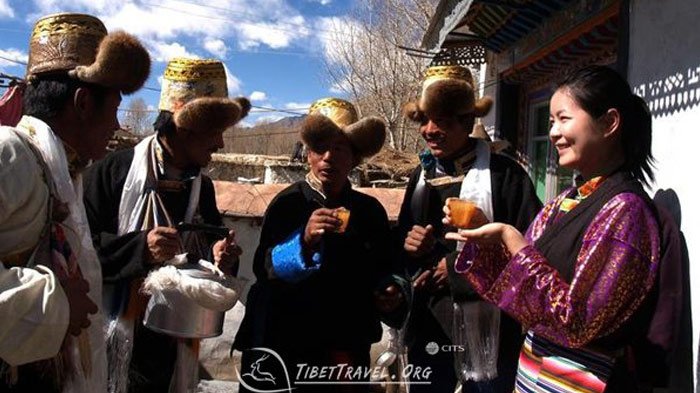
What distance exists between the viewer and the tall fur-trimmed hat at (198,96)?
101 inches

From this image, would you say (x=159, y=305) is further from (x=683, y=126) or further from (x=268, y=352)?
(x=683, y=126)

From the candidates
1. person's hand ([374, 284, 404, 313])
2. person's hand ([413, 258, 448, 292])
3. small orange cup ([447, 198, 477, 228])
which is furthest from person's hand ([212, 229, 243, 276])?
small orange cup ([447, 198, 477, 228])

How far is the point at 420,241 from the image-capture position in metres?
2.51

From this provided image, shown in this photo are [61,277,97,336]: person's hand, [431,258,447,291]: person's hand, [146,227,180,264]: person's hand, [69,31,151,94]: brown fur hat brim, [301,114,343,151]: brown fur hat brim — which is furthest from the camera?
[301,114,343,151]: brown fur hat brim

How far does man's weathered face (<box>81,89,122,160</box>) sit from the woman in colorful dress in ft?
4.15

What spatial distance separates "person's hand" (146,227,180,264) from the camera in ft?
7.40

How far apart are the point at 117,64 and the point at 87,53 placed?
210 millimetres

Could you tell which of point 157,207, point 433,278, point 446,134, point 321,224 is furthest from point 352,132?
point 157,207

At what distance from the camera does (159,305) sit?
227cm

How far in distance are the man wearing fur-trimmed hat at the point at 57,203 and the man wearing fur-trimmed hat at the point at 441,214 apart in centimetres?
135

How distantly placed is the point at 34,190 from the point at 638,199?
5.52ft

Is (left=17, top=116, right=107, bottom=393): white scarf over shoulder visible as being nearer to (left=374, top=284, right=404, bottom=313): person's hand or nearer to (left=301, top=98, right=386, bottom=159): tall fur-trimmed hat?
(left=301, top=98, right=386, bottom=159): tall fur-trimmed hat

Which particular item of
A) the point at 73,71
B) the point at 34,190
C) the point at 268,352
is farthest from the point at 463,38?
the point at 34,190

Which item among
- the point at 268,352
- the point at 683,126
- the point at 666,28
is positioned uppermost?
the point at 666,28
